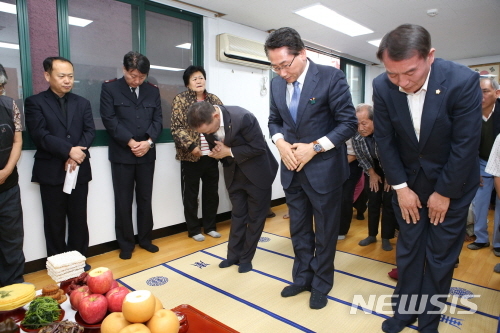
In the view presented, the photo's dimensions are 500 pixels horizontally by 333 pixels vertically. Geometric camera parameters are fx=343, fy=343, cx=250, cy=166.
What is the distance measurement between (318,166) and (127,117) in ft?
5.99

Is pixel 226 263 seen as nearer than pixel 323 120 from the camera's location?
No

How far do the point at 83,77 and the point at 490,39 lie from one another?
578cm

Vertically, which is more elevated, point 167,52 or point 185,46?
point 185,46

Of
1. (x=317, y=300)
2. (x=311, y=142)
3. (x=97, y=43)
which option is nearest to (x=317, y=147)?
(x=311, y=142)

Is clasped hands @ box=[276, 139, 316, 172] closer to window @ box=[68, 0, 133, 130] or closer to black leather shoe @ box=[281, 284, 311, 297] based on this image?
black leather shoe @ box=[281, 284, 311, 297]

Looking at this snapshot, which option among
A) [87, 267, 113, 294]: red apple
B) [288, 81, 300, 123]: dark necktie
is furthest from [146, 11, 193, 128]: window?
[87, 267, 113, 294]: red apple

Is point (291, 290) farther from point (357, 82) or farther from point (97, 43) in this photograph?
point (357, 82)

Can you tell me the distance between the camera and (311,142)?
6.41ft

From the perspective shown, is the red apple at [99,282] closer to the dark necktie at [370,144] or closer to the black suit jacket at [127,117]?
the black suit jacket at [127,117]

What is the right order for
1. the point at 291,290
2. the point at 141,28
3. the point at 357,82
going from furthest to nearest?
the point at 357,82
the point at 141,28
the point at 291,290

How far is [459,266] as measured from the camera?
107 inches

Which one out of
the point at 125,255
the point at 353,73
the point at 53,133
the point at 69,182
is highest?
the point at 353,73

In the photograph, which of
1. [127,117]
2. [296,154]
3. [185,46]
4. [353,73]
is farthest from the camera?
[353,73]

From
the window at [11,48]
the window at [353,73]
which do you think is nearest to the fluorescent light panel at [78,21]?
the window at [11,48]
